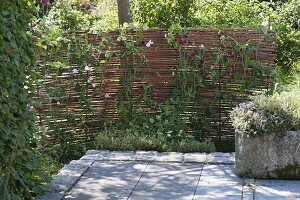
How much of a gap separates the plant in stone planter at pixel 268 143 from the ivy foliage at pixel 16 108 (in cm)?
177

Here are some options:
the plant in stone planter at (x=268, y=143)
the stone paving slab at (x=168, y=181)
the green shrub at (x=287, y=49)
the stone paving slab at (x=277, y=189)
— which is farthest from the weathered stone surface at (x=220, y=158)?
the green shrub at (x=287, y=49)

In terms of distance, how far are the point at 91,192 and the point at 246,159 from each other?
1369mm

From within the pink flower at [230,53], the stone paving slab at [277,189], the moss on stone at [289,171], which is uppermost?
the pink flower at [230,53]

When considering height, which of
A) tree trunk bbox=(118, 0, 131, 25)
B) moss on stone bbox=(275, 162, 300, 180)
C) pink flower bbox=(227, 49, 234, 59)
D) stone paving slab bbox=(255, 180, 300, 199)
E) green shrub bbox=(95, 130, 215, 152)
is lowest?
stone paving slab bbox=(255, 180, 300, 199)

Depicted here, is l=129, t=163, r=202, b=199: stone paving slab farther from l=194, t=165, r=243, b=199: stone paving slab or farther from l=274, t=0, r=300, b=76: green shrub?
l=274, t=0, r=300, b=76: green shrub

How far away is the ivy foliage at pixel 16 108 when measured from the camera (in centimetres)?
440

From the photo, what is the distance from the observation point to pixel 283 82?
26.6 ft

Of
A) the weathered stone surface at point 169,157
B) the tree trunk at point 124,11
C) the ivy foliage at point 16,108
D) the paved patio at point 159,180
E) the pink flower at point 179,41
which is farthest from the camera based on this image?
the tree trunk at point 124,11

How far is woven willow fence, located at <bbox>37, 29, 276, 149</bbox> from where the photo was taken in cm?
693

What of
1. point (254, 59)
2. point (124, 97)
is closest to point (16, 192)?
point (124, 97)

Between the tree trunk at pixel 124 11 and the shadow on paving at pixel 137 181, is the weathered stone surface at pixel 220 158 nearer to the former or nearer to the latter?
the shadow on paving at pixel 137 181

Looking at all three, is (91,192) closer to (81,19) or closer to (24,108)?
→ (24,108)

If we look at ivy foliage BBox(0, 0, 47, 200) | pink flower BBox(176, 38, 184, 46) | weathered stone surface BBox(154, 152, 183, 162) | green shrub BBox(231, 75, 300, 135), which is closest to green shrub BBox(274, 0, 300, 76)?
pink flower BBox(176, 38, 184, 46)

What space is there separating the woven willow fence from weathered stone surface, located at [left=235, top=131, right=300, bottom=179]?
5.45 feet
